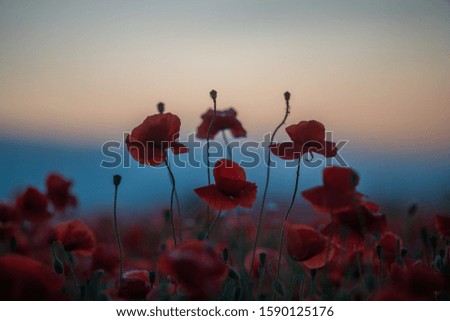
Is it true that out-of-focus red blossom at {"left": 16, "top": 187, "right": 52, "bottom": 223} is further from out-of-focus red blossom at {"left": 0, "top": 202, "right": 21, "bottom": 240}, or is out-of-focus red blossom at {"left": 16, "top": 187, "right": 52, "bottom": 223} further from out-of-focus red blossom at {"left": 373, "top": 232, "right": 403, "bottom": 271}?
out-of-focus red blossom at {"left": 373, "top": 232, "right": 403, "bottom": 271}

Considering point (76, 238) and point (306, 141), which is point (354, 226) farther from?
point (76, 238)

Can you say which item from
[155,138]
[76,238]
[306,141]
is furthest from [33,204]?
[306,141]

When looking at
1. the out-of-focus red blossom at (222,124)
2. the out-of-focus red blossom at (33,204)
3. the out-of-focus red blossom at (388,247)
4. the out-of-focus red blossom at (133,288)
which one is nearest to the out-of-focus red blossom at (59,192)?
the out-of-focus red blossom at (33,204)

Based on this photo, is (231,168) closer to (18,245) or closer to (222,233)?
(18,245)

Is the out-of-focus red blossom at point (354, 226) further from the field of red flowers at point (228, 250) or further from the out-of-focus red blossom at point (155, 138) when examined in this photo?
the out-of-focus red blossom at point (155, 138)

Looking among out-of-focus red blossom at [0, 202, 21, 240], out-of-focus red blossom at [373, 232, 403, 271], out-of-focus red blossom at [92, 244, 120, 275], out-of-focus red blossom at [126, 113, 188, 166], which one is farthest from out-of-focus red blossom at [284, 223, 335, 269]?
out-of-focus red blossom at [0, 202, 21, 240]

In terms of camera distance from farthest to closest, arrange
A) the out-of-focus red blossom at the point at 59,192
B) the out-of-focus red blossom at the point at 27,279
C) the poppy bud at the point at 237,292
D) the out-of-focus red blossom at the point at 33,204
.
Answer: the out-of-focus red blossom at the point at 59,192 → the out-of-focus red blossom at the point at 33,204 → the poppy bud at the point at 237,292 → the out-of-focus red blossom at the point at 27,279
